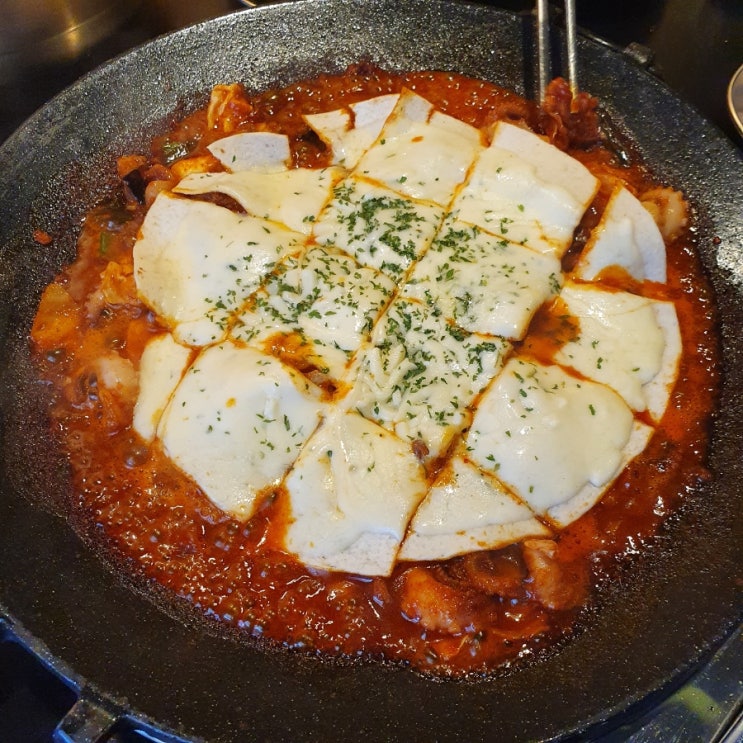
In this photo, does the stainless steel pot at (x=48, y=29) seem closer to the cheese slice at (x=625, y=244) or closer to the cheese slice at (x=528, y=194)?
the cheese slice at (x=528, y=194)

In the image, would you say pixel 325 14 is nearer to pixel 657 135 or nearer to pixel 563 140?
pixel 563 140

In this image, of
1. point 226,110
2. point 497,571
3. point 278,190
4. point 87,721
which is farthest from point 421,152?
point 87,721

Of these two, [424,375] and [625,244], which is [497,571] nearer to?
[424,375]

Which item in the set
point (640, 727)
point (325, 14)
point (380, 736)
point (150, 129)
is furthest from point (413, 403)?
point (325, 14)

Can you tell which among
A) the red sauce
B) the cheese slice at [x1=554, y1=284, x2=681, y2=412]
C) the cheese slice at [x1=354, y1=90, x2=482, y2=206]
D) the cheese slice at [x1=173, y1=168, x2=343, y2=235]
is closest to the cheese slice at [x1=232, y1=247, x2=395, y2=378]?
the red sauce

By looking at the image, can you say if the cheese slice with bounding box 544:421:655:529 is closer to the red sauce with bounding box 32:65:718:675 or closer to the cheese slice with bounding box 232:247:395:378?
the red sauce with bounding box 32:65:718:675
